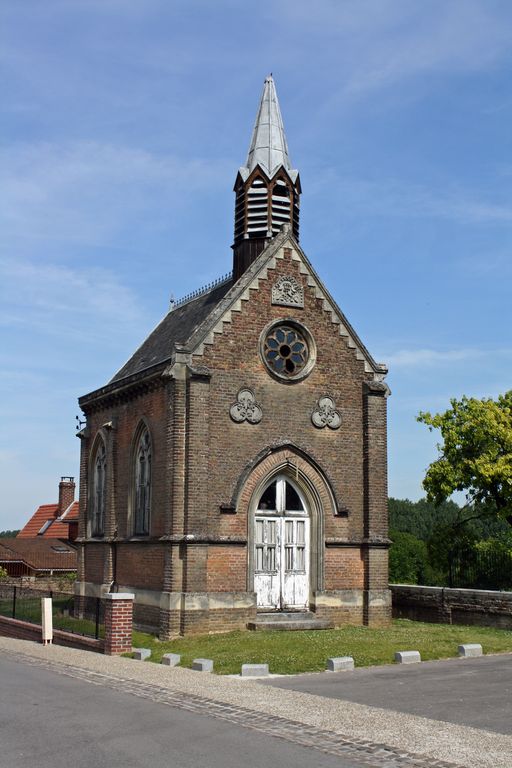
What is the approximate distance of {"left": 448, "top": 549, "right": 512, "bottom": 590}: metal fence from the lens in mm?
27156

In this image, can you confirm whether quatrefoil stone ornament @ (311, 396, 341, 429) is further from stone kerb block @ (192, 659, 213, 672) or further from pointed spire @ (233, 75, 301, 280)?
stone kerb block @ (192, 659, 213, 672)

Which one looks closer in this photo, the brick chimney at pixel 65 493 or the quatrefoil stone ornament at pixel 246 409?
the quatrefoil stone ornament at pixel 246 409

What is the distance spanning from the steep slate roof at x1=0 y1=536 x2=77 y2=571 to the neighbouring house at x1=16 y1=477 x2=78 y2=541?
1066 millimetres

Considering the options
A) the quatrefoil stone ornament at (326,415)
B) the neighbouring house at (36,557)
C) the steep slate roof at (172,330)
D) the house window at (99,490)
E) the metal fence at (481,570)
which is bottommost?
the neighbouring house at (36,557)

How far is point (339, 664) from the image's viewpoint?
16.3 metres

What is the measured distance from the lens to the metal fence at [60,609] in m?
21.5

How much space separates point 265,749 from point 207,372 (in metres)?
13.4

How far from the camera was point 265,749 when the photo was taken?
1016 cm

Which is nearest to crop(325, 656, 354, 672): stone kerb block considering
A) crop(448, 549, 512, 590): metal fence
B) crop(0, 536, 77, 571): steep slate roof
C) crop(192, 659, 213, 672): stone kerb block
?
crop(192, 659, 213, 672): stone kerb block

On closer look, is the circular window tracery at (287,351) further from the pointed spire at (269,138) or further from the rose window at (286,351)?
the pointed spire at (269,138)

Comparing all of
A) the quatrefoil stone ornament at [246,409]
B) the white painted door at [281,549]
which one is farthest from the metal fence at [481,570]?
the quatrefoil stone ornament at [246,409]

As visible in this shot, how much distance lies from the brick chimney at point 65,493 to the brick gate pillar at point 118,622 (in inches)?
1391

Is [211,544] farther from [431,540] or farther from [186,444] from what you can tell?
[431,540]

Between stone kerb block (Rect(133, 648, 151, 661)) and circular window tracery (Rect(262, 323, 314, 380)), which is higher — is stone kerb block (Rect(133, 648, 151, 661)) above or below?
below
